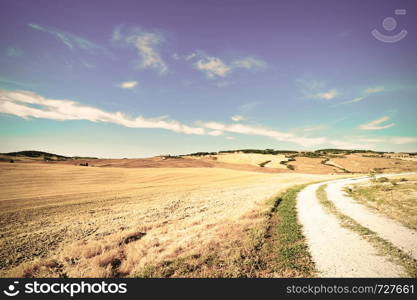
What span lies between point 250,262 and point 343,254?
3786 millimetres

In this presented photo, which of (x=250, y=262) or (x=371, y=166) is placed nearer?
(x=250, y=262)

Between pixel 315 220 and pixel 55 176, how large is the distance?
175 feet

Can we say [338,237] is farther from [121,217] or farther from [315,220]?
[121,217]

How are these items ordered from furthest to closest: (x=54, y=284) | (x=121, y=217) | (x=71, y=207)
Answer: (x=71, y=207), (x=121, y=217), (x=54, y=284)

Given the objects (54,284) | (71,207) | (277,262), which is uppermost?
(277,262)

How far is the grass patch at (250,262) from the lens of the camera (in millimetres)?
6723

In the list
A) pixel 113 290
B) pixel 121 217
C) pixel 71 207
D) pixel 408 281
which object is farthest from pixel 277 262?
pixel 71 207

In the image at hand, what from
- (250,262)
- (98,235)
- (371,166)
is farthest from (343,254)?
(371,166)

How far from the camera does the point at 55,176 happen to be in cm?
4531

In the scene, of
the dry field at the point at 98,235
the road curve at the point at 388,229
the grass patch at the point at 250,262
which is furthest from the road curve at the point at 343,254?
the dry field at the point at 98,235

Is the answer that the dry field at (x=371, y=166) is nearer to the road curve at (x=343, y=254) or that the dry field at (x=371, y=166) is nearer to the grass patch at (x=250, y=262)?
the road curve at (x=343, y=254)

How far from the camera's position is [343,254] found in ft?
25.4

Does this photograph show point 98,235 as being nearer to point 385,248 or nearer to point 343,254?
point 343,254

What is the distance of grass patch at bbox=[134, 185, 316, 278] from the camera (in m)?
6.72
